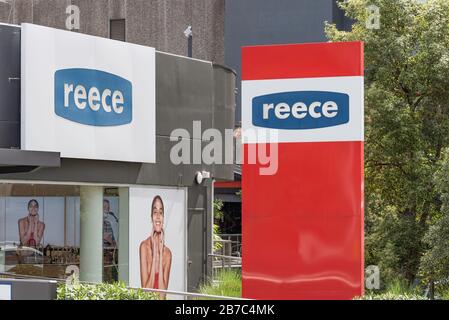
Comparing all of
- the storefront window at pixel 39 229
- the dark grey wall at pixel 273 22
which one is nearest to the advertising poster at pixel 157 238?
the storefront window at pixel 39 229

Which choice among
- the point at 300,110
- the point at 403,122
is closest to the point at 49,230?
the point at 300,110

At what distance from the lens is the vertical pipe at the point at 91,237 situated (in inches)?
800

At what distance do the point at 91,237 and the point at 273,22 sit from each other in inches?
1231

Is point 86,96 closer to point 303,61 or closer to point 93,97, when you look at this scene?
point 93,97

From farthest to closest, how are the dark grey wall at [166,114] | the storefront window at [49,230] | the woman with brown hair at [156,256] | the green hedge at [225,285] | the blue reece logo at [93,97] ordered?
the woman with brown hair at [156,256]
the storefront window at [49,230]
the green hedge at [225,285]
the blue reece logo at [93,97]
the dark grey wall at [166,114]

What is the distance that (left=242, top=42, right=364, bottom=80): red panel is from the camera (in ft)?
48.1

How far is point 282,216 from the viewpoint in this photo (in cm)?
1499

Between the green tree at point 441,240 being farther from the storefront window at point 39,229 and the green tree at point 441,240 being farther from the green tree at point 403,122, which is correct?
the storefront window at point 39,229

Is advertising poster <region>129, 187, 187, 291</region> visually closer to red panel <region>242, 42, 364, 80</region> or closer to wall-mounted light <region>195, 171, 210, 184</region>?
wall-mounted light <region>195, 171, 210, 184</region>

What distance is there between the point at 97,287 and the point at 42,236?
26.6 ft

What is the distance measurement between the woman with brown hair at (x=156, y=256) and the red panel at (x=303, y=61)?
7.13 m

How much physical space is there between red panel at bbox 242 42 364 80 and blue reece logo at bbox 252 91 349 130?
1.02ft

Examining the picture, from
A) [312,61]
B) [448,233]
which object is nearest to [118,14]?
[448,233]
